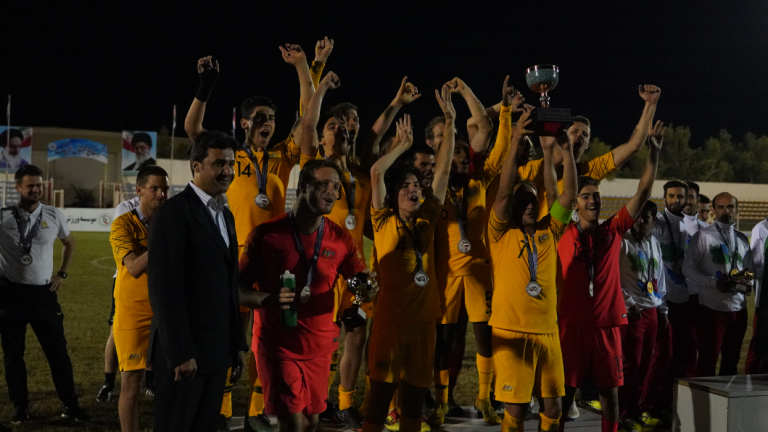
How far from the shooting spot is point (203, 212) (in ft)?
12.3

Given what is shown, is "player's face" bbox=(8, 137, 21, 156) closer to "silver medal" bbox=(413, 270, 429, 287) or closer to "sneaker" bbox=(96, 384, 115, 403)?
"sneaker" bbox=(96, 384, 115, 403)

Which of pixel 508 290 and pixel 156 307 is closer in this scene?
pixel 156 307

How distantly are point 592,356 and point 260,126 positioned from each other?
331cm

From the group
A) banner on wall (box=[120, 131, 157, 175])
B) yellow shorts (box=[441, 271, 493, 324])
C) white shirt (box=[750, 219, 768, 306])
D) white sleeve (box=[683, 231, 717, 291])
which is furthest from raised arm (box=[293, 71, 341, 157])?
banner on wall (box=[120, 131, 157, 175])

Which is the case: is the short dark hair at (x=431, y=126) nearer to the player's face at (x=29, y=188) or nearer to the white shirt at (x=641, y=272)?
the white shirt at (x=641, y=272)

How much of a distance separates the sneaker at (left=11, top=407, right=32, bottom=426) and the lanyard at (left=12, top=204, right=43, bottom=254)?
1.46 metres

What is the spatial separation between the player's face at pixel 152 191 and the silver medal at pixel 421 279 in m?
2.03

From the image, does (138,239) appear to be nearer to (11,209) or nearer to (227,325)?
(227,325)

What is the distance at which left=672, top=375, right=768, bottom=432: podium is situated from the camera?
183 inches

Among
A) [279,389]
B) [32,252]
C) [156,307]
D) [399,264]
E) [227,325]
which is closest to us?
[156,307]

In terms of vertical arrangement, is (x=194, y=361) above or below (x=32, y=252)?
below

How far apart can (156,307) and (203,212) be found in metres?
0.57

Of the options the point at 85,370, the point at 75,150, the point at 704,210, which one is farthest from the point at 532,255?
the point at 75,150

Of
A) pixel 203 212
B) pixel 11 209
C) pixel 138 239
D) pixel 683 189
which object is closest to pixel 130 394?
pixel 138 239
